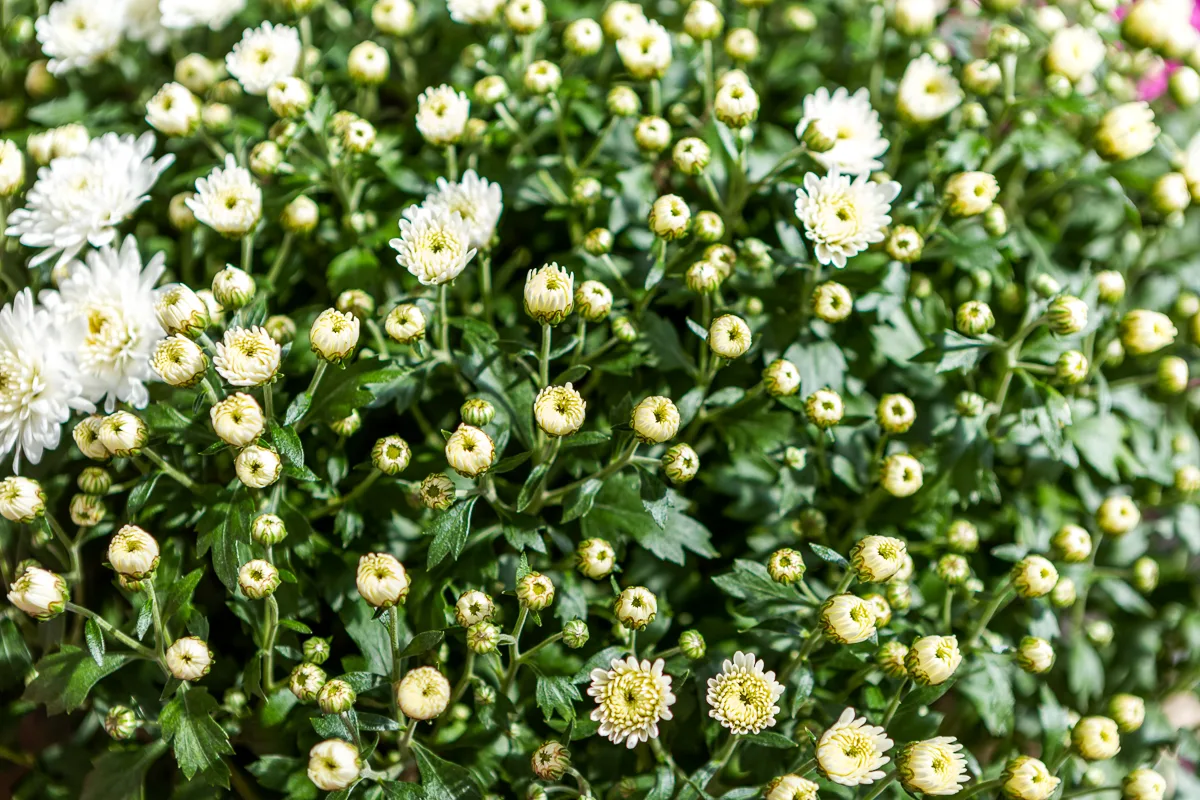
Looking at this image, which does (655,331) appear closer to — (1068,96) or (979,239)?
(979,239)

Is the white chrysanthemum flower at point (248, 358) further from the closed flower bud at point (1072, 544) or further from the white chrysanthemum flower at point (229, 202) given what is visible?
the closed flower bud at point (1072, 544)

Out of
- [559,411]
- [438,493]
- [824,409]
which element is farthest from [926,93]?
[438,493]

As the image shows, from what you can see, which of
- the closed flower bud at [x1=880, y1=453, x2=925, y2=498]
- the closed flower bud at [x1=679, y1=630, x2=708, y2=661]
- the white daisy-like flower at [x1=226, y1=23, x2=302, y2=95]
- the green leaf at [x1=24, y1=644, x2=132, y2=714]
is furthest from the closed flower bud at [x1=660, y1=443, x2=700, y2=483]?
the white daisy-like flower at [x1=226, y1=23, x2=302, y2=95]

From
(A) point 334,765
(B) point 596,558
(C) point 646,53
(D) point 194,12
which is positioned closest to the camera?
(A) point 334,765

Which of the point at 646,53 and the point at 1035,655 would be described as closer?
the point at 1035,655

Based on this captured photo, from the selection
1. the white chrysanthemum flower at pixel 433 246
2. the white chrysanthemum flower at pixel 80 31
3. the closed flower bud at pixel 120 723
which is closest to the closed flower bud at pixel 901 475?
the white chrysanthemum flower at pixel 433 246

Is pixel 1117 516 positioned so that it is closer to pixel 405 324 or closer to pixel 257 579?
pixel 405 324
